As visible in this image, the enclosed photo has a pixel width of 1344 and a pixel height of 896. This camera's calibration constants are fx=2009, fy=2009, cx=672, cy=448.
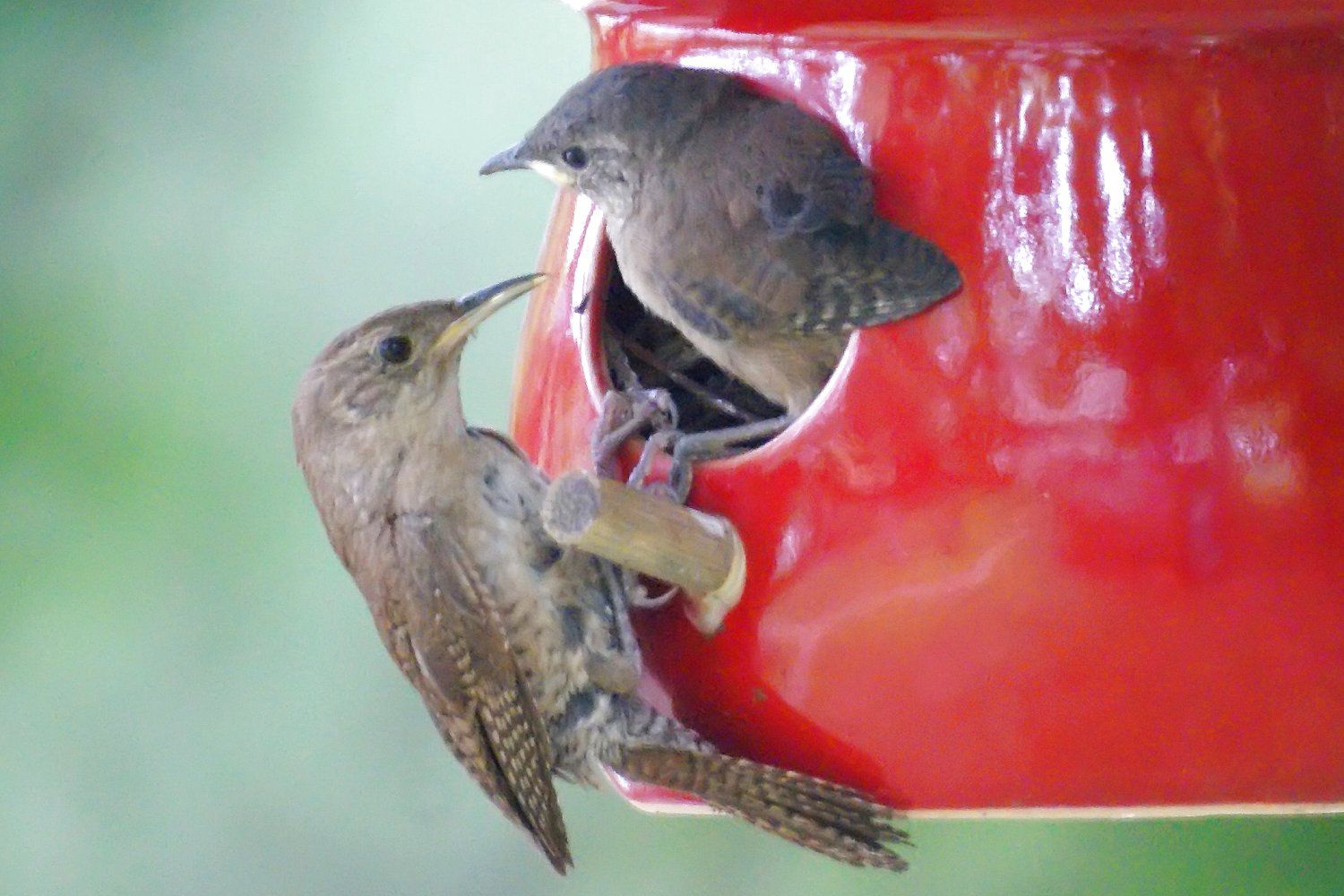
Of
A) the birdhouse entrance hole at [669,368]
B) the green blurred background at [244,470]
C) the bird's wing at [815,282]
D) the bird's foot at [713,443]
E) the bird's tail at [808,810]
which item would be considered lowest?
the green blurred background at [244,470]

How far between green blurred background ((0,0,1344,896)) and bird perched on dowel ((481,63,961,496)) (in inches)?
68.3

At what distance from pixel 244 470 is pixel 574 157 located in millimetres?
1960

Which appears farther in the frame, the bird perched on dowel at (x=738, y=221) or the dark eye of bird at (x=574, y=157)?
the dark eye of bird at (x=574, y=157)

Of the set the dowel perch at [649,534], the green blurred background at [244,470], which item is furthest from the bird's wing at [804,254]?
the green blurred background at [244,470]

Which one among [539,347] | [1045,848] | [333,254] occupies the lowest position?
[1045,848]

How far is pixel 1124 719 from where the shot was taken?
1989 millimetres

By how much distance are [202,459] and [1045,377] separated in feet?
7.81

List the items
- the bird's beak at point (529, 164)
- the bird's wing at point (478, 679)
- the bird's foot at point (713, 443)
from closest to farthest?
the bird's foot at point (713, 443) → the bird's beak at point (529, 164) → the bird's wing at point (478, 679)

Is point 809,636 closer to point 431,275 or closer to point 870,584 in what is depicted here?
point 870,584

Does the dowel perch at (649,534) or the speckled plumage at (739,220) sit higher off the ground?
the speckled plumage at (739,220)

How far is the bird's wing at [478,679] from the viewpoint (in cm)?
241

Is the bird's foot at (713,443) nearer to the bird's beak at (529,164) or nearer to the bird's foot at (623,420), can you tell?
the bird's foot at (623,420)

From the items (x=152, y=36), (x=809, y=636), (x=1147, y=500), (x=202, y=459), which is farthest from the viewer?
(x=202, y=459)

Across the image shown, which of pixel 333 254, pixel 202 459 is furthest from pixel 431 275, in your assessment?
pixel 202 459
